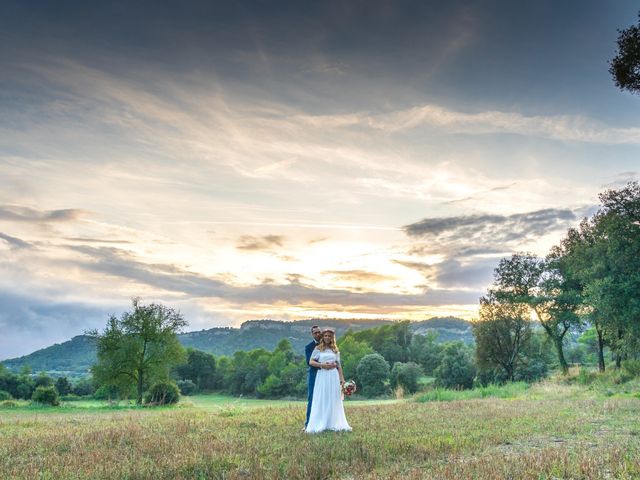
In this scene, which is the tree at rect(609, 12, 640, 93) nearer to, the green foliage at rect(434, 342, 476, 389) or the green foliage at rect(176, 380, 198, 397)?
the green foliage at rect(434, 342, 476, 389)

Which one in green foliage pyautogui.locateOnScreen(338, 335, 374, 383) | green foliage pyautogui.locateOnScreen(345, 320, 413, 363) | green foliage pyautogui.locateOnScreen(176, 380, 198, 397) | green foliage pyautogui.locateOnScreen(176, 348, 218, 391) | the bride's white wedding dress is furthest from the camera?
green foliage pyautogui.locateOnScreen(176, 348, 218, 391)

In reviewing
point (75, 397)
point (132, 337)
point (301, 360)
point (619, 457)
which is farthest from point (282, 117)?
point (301, 360)

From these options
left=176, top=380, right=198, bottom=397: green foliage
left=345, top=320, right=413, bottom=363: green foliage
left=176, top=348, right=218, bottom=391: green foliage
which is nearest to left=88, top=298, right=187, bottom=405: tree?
left=176, top=380, right=198, bottom=397: green foliage

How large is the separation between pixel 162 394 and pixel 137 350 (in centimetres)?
801

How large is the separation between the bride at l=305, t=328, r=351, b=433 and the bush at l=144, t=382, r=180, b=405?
110 feet

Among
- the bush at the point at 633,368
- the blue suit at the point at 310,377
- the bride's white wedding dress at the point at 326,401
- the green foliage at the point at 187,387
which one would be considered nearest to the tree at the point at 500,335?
the bush at the point at 633,368

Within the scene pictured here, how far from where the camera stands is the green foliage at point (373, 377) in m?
80.3

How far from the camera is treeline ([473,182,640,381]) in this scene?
2925 centimetres

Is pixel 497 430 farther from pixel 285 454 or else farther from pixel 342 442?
pixel 285 454

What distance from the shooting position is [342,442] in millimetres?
9953

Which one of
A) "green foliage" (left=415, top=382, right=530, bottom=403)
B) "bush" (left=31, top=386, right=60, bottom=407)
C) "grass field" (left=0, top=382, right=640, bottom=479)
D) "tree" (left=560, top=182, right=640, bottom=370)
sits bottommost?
"bush" (left=31, top=386, right=60, bottom=407)

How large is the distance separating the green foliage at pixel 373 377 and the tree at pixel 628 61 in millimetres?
69619

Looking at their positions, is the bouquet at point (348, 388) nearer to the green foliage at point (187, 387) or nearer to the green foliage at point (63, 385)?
the green foliage at point (63, 385)

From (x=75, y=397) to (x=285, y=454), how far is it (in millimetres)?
77807
